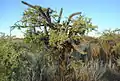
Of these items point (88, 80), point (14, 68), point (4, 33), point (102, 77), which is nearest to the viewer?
point (14, 68)

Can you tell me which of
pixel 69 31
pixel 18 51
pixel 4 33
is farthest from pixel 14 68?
pixel 69 31

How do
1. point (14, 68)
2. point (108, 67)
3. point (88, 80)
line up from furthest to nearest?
point (108, 67), point (88, 80), point (14, 68)

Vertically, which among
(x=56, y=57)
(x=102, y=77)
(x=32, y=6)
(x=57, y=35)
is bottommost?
(x=102, y=77)

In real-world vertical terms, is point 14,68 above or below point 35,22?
below

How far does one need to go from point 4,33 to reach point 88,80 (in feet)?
10.7

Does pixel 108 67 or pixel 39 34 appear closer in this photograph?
pixel 39 34

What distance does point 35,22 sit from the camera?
33.0 feet

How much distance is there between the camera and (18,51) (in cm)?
935

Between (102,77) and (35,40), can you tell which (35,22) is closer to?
Answer: (35,40)

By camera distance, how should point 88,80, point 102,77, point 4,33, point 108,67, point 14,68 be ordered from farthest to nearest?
1. point 108,67
2. point 102,77
3. point 88,80
4. point 4,33
5. point 14,68

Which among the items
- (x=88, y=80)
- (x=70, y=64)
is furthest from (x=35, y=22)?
(x=88, y=80)

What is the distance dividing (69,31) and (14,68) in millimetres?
2095

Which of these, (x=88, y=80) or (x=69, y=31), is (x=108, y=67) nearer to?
(x=88, y=80)

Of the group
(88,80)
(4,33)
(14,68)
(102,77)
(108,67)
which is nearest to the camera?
(14,68)
